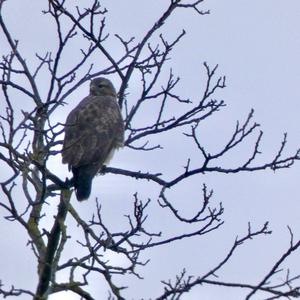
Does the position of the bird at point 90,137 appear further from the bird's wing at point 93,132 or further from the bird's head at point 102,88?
the bird's head at point 102,88

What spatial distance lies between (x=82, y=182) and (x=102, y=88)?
265 centimetres

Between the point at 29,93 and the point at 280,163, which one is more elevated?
the point at 29,93

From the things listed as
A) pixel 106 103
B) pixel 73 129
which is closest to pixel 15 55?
pixel 73 129

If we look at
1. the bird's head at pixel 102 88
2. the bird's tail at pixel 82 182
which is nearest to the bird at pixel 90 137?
the bird's tail at pixel 82 182

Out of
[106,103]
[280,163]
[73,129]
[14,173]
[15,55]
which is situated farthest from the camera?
[106,103]

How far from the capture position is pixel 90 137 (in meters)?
10.3

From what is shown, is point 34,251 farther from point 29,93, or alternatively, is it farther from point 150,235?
point 29,93

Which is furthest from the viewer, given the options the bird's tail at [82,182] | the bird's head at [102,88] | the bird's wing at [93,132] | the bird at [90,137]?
the bird's head at [102,88]

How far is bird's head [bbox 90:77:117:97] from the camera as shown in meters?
11.9

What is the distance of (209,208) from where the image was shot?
8.18 m

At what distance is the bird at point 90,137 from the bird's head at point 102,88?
25 centimetres

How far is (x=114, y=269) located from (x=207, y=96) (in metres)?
2.02

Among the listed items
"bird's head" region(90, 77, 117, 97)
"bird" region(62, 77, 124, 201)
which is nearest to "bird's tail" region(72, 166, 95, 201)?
"bird" region(62, 77, 124, 201)

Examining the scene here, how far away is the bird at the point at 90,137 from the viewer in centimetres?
962
